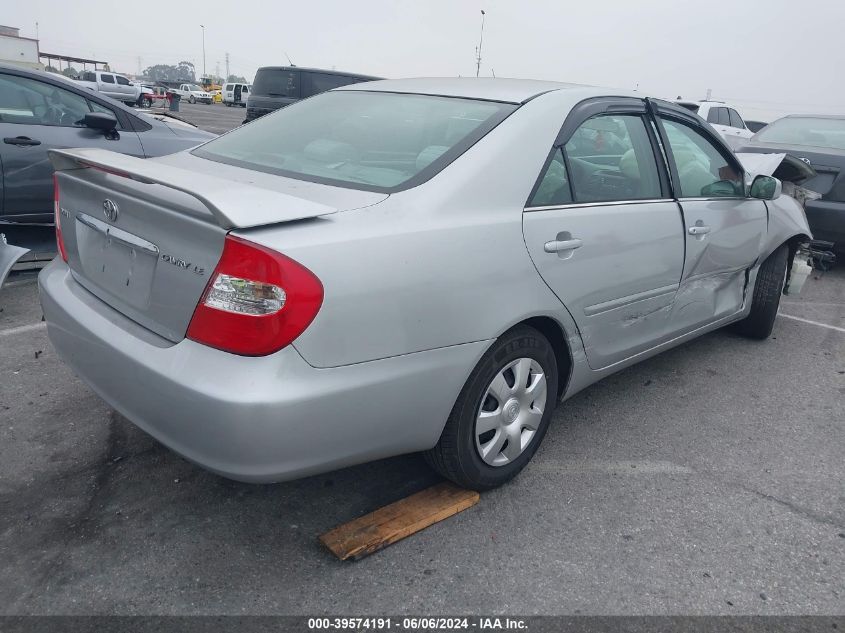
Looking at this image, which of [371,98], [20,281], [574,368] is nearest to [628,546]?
[574,368]

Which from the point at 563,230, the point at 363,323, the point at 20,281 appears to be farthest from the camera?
the point at 20,281

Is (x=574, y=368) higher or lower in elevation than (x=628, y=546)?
higher

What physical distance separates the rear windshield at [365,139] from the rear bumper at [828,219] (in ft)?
17.1

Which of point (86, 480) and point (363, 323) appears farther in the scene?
point (86, 480)

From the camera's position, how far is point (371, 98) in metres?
3.14

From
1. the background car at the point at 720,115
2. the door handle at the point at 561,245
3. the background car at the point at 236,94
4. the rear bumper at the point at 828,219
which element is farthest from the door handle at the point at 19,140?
the background car at the point at 236,94

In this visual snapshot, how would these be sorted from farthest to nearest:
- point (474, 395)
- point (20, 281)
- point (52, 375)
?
point (20, 281) → point (52, 375) → point (474, 395)

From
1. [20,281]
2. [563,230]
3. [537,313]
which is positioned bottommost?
[20,281]

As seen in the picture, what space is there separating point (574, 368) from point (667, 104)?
1.54m

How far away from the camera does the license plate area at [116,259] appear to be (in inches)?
85.7

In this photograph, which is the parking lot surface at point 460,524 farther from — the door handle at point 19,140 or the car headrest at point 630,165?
the door handle at point 19,140

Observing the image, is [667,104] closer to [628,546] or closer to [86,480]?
[628,546]

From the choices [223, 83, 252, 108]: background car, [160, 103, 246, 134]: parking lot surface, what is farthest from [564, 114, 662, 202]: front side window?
[223, 83, 252, 108]: background car

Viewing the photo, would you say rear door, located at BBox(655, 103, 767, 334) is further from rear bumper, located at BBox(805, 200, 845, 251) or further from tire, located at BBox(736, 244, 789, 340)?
rear bumper, located at BBox(805, 200, 845, 251)
